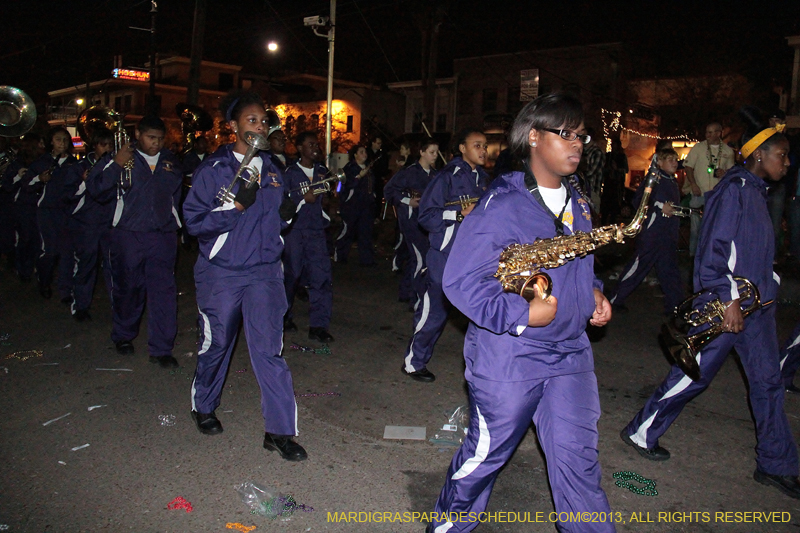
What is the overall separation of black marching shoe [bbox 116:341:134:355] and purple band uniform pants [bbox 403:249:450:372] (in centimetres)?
294

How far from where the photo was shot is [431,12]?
24531 millimetres

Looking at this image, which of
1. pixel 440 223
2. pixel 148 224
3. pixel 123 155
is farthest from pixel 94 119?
pixel 440 223

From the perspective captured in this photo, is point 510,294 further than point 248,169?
No

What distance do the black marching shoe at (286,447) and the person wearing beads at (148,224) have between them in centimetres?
224

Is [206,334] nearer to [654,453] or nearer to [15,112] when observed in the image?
[654,453]

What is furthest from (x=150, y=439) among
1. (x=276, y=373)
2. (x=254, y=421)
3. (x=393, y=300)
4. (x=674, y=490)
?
(x=393, y=300)

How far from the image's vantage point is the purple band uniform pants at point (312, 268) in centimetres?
709

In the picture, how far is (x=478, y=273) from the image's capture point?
268 cm

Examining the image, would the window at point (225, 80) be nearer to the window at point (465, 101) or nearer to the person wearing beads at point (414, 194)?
the window at point (465, 101)

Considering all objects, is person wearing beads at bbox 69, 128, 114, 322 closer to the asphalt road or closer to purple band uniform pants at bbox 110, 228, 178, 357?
the asphalt road

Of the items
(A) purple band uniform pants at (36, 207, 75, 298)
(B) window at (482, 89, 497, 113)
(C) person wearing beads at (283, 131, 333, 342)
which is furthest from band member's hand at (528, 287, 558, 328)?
(B) window at (482, 89, 497, 113)

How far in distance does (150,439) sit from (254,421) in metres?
0.77

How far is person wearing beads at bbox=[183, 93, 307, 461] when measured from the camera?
4.12 meters

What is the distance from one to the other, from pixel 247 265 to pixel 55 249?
21.1 feet
